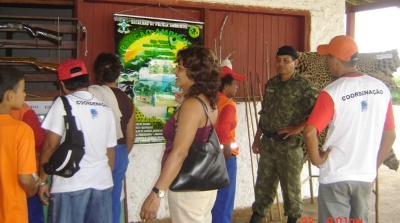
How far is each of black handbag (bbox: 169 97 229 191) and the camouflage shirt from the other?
6.64 ft

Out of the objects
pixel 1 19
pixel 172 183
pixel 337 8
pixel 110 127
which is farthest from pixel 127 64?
pixel 337 8

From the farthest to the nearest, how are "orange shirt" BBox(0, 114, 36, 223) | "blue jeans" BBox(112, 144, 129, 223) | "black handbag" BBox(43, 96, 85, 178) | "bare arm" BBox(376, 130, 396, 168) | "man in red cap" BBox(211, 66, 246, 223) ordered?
"man in red cap" BBox(211, 66, 246, 223)
"blue jeans" BBox(112, 144, 129, 223)
"bare arm" BBox(376, 130, 396, 168)
"black handbag" BBox(43, 96, 85, 178)
"orange shirt" BBox(0, 114, 36, 223)

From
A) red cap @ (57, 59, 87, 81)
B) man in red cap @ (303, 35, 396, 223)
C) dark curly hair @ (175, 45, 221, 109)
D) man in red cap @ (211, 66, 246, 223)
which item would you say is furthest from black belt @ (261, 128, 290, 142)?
red cap @ (57, 59, 87, 81)

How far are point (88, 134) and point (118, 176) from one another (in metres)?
0.95

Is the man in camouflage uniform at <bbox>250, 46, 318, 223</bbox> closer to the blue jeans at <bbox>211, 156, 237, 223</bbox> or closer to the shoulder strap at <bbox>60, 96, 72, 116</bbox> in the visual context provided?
the blue jeans at <bbox>211, 156, 237, 223</bbox>

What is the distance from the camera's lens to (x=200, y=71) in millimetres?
2438

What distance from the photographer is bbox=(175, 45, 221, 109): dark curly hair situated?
95.6 inches

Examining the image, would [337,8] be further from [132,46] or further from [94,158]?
[94,158]

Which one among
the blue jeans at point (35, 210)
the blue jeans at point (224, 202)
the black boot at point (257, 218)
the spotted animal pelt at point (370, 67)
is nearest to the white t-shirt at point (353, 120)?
the blue jeans at point (224, 202)

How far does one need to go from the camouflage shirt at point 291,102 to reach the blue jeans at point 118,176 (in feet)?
5.32

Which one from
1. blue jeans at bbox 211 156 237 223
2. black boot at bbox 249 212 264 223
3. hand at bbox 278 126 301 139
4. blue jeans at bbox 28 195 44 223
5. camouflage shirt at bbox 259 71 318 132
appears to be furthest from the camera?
black boot at bbox 249 212 264 223

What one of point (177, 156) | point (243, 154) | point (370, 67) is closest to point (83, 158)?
point (177, 156)

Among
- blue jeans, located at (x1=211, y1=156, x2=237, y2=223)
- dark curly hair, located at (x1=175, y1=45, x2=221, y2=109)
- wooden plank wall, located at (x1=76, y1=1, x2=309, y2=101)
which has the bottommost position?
blue jeans, located at (x1=211, y1=156, x2=237, y2=223)

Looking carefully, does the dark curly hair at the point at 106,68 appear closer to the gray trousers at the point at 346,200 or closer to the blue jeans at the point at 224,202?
the blue jeans at the point at 224,202
